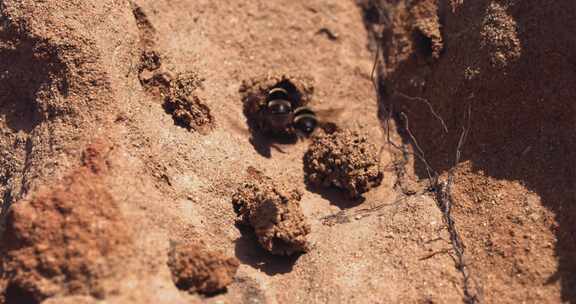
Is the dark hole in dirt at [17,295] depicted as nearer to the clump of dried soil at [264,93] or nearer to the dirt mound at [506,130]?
the clump of dried soil at [264,93]

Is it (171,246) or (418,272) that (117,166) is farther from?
(418,272)

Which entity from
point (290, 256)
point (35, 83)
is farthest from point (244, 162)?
point (35, 83)

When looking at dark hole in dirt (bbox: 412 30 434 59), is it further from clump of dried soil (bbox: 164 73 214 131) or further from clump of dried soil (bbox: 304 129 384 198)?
clump of dried soil (bbox: 164 73 214 131)

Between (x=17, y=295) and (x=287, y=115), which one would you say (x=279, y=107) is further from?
(x=17, y=295)

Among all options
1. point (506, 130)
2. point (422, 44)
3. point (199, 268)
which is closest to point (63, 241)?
point (199, 268)

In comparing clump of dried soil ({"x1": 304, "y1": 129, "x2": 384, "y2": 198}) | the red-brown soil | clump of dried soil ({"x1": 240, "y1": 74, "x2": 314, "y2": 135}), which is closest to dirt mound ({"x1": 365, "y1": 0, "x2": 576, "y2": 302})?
the red-brown soil

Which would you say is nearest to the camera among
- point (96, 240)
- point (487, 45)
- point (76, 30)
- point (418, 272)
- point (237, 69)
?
point (96, 240)
